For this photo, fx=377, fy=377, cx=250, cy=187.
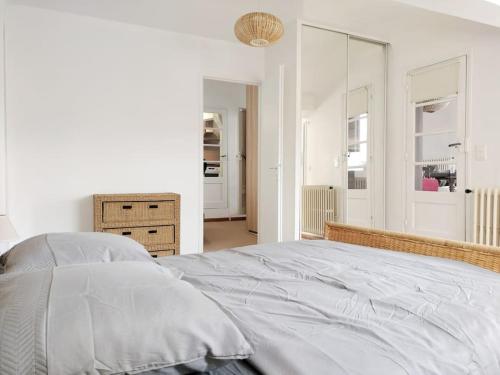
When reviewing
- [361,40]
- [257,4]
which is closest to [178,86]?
[257,4]

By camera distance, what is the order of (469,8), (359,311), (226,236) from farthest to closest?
(226,236), (469,8), (359,311)

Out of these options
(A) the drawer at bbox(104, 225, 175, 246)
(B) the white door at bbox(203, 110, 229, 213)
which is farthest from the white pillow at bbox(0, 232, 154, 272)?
(B) the white door at bbox(203, 110, 229, 213)

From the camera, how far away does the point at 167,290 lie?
0.83 m

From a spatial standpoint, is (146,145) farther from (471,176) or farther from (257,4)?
(471,176)

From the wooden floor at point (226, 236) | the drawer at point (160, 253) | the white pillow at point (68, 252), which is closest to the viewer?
the white pillow at point (68, 252)

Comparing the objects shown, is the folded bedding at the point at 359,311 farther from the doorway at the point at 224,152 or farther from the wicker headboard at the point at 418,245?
the doorway at the point at 224,152

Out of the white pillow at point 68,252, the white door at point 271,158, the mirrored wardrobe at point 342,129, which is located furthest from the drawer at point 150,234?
the white pillow at point 68,252

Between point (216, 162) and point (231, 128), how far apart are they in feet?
2.47

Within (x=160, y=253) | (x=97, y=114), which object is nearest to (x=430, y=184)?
(x=160, y=253)

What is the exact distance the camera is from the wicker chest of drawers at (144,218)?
3.46 m

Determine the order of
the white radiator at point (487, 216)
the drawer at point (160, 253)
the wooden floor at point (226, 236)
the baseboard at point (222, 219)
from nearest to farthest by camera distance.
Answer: the white radiator at point (487, 216)
the drawer at point (160, 253)
the wooden floor at point (226, 236)
the baseboard at point (222, 219)

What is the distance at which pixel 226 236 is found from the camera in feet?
18.5

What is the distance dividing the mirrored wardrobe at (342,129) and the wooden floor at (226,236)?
1.17 m

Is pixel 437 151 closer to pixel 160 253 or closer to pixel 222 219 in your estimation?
pixel 160 253
